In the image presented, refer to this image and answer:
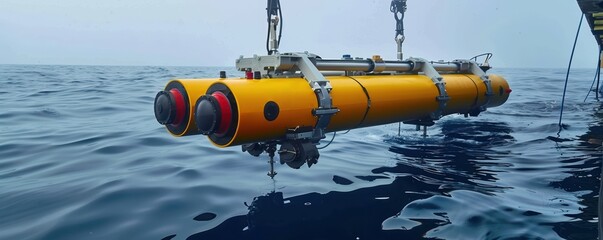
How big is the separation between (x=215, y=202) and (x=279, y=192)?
2.56ft

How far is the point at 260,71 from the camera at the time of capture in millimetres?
4695

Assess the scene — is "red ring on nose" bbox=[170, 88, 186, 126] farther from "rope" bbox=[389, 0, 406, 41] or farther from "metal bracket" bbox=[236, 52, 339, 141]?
"rope" bbox=[389, 0, 406, 41]

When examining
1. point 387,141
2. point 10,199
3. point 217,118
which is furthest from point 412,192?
point 10,199

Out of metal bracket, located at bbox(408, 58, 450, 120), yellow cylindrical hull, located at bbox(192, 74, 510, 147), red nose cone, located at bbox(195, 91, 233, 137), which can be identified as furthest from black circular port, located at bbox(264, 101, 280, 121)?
metal bracket, located at bbox(408, 58, 450, 120)

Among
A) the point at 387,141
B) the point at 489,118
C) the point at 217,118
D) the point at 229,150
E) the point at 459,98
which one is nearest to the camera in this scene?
the point at 217,118

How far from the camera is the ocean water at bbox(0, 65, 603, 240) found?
379 cm

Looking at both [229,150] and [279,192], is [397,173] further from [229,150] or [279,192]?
[229,150]

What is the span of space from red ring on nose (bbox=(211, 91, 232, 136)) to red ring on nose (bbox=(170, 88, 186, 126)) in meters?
0.55

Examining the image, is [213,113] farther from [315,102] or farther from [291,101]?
[315,102]

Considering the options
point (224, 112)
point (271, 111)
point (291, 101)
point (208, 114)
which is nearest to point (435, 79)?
point (291, 101)

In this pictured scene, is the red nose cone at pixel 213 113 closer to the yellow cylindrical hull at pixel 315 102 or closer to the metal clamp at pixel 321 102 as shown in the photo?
the yellow cylindrical hull at pixel 315 102

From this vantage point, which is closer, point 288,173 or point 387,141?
point 288,173

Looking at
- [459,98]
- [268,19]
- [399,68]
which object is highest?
[268,19]

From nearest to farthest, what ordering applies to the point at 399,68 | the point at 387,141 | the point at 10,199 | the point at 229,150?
the point at 10,199, the point at 399,68, the point at 229,150, the point at 387,141
